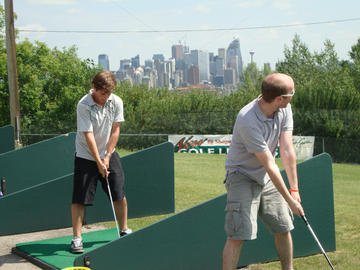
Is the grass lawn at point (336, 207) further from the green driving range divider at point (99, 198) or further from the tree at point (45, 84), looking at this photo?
the tree at point (45, 84)

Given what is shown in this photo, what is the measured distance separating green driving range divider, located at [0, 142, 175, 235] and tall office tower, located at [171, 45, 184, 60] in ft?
596

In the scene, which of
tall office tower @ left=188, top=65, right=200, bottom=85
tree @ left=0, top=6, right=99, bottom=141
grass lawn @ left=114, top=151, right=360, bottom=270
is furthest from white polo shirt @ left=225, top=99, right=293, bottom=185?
tall office tower @ left=188, top=65, right=200, bottom=85

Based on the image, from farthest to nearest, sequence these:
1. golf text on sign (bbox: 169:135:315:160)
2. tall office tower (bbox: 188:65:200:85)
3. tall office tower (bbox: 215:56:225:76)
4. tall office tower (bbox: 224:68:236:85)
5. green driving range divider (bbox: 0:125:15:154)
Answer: tall office tower (bbox: 215:56:225:76)
tall office tower (bbox: 224:68:236:85)
tall office tower (bbox: 188:65:200:85)
golf text on sign (bbox: 169:135:315:160)
green driving range divider (bbox: 0:125:15:154)

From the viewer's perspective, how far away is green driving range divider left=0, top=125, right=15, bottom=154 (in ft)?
33.9

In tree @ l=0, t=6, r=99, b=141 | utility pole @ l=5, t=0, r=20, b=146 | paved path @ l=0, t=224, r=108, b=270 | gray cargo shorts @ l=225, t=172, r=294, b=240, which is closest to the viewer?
gray cargo shorts @ l=225, t=172, r=294, b=240

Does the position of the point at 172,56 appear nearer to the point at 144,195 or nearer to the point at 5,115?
the point at 5,115

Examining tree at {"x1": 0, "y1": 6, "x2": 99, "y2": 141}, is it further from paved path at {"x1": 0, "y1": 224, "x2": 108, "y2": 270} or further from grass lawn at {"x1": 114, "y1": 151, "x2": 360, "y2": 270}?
paved path at {"x1": 0, "y1": 224, "x2": 108, "y2": 270}

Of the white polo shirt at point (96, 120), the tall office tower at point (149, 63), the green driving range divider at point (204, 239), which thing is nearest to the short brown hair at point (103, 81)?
the white polo shirt at point (96, 120)

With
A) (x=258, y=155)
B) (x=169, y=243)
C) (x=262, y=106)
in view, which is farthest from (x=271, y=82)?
(x=169, y=243)

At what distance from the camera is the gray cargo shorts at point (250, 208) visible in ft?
12.3

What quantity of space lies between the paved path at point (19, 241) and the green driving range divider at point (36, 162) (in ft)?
6.92

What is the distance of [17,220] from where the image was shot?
623 cm

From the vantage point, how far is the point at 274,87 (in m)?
3.58

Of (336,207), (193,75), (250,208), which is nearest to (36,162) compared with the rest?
(336,207)
